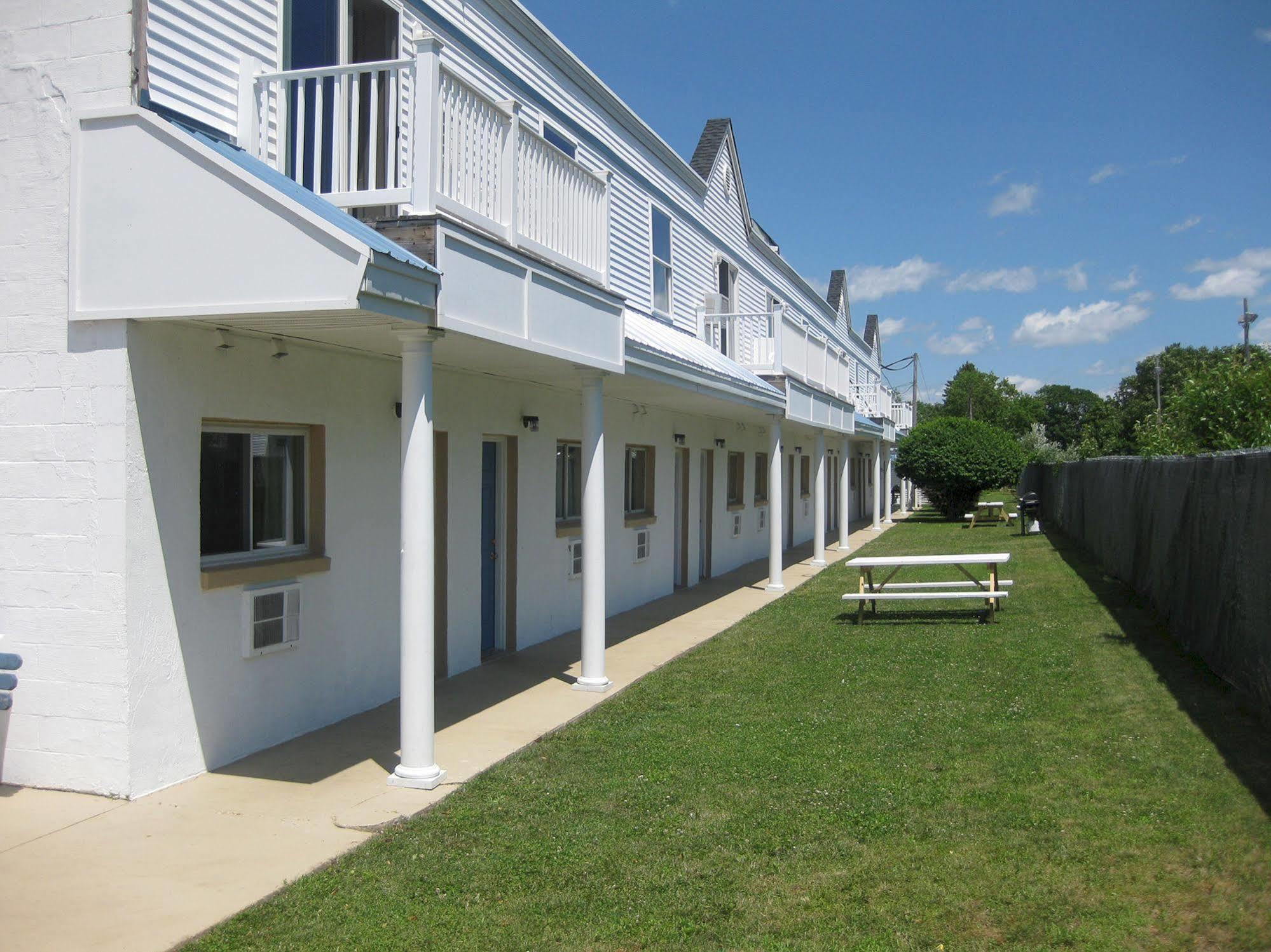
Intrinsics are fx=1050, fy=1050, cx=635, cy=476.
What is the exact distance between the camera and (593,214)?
27.9ft

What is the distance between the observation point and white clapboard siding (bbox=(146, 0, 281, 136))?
236 inches

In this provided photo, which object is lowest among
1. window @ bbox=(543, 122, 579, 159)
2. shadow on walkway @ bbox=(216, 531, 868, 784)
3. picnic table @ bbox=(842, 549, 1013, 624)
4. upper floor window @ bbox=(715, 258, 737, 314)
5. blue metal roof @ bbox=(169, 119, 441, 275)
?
shadow on walkway @ bbox=(216, 531, 868, 784)

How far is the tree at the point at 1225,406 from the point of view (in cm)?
1363

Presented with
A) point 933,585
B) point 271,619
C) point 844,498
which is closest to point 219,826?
point 271,619

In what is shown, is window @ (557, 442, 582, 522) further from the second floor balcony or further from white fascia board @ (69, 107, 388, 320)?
white fascia board @ (69, 107, 388, 320)

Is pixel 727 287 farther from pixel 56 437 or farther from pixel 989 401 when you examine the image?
pixel 989 401

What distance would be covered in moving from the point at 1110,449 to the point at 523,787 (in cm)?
3323

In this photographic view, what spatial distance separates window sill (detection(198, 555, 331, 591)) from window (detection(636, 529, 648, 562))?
685 centimetres

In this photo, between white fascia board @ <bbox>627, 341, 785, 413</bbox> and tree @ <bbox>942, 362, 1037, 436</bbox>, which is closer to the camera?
white fascia board @ <bbox>627, 341, 785, 413</bbox>

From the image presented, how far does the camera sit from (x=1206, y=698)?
314 inches

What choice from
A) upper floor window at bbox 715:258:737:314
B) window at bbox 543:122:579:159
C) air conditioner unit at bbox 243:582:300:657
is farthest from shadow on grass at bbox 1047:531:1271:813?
upper floor window at bbox 715:258:737:314

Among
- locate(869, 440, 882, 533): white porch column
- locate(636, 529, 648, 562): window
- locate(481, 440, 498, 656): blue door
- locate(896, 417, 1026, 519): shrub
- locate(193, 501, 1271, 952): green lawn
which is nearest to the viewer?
locate(193, 501, 1271, 952): green lawn

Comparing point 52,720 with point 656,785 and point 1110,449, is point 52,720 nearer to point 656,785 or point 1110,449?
point 656,785

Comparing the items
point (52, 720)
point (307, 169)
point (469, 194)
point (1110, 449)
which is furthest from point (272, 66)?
point (1110, 449)
